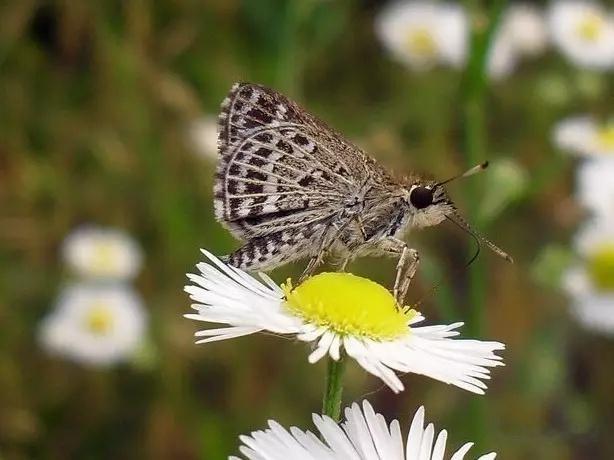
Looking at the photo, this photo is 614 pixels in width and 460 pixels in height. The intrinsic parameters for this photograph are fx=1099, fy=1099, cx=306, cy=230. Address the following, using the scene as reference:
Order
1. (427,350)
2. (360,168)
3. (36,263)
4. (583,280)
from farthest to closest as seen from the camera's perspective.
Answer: (36,263)
(583,280)
(360,168)
(427,350)

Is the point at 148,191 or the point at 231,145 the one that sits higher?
the point at 148,191

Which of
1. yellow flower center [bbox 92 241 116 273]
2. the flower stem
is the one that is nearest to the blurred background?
yellow flower center [bbox 92 241 116 273]

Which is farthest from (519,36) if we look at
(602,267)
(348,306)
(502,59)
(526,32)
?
(348,306)

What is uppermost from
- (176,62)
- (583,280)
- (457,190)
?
(176,62)

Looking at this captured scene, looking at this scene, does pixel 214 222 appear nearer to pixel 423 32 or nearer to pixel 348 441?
pixel 423 32

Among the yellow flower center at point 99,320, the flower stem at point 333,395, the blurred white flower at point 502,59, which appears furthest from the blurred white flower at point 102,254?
the flower stem at point 333,395

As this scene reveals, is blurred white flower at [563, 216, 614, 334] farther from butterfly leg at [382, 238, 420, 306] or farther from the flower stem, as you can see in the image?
the flower stem

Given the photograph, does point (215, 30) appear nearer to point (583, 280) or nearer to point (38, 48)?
point (38, 48)

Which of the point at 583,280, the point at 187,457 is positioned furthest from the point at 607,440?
the point at 187,457
